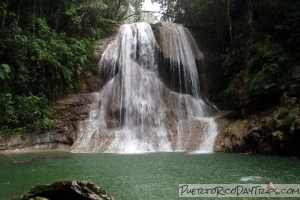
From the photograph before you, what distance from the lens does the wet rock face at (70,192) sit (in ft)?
11.0

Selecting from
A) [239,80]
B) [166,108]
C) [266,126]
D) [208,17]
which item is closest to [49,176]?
[266,126]

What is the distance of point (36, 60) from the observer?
1452 cm

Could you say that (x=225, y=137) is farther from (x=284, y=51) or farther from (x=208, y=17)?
(x=208, y=17)

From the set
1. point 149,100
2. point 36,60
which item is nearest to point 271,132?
point 149,100

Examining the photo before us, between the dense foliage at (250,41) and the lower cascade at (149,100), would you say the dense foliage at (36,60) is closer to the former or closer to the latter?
the lower cascade at (149,100)

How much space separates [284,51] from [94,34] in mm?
13826

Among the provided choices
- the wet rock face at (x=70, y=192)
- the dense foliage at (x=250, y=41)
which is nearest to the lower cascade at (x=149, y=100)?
the dense foliage at (x=250, y=41)

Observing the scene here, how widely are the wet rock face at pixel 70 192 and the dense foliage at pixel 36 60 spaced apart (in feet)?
33.6

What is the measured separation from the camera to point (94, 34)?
19188mm


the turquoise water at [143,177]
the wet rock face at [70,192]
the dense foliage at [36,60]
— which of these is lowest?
the turquoise water at [143,177]

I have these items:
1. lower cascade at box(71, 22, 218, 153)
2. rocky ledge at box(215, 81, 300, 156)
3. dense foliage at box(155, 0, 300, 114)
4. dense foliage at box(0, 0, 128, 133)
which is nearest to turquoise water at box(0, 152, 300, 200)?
rocky ledge at box(215, 81, 300, 156)

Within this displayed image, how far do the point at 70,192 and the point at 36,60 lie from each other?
518 inches

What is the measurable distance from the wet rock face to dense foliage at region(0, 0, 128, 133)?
33.6 feet

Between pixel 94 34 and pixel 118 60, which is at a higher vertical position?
pixel 94 34
